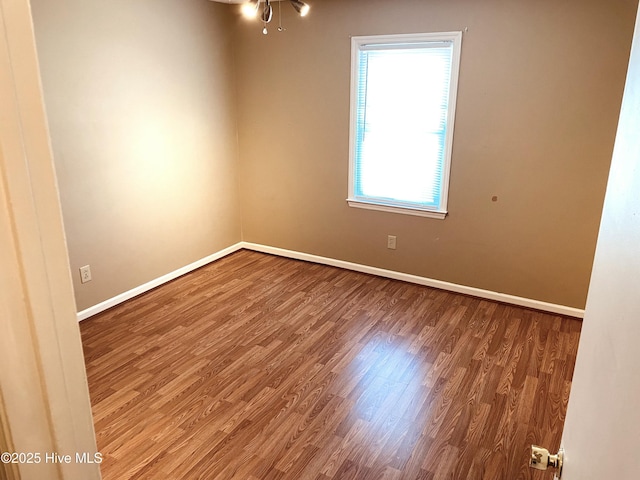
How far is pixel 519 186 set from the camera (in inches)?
133

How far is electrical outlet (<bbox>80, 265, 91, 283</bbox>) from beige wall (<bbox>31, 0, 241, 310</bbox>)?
34mm

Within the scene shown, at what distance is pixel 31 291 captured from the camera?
1.92ft

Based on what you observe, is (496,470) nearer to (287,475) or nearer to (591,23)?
(287,475)

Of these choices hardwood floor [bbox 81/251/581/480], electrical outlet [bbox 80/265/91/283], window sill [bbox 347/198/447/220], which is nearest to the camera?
hardwood floor [bbox 81/251/581/480]

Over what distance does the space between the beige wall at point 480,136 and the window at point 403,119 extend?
3.2 inches

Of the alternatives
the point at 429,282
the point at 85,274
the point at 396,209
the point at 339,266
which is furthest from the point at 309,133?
the point at 85,274

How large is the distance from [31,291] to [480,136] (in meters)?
3.36

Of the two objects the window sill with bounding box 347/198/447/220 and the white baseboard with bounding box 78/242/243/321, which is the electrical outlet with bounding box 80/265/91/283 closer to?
the white baseboard with bounding box 78/242/243/321

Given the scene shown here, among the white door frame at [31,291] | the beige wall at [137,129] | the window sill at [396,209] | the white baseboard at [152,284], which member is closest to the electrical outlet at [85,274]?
the beige wall at [137,129]

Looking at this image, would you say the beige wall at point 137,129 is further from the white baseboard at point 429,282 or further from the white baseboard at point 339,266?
the white baseboard at point 429,282

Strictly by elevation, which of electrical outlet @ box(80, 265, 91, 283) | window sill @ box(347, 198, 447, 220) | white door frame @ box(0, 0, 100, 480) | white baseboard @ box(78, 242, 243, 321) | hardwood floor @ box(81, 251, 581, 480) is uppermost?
white door frame @ box(0, 0, 100, 480)

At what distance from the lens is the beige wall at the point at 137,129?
303cm

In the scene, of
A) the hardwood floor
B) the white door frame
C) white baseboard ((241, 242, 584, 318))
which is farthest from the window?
the white door frame

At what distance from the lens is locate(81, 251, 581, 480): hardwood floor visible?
209 centimetres
